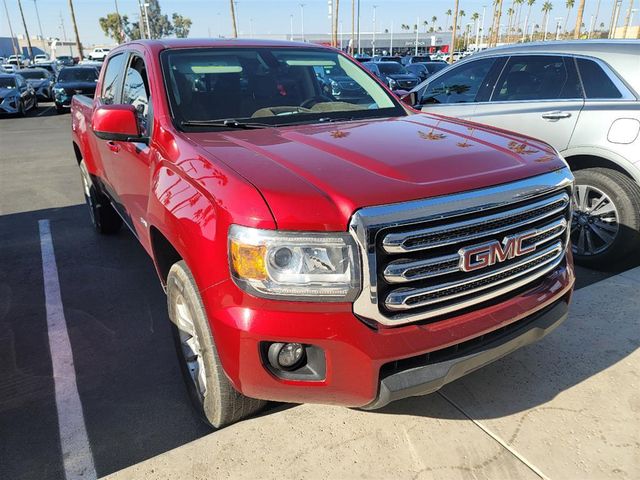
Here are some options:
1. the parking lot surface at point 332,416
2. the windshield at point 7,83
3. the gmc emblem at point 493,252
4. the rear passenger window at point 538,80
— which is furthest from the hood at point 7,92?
the gmc emblem at point 493,252

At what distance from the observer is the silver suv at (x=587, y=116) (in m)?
4.04

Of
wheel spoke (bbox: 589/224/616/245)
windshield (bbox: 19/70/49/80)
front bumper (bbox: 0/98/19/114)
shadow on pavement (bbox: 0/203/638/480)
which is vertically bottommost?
front bumper (bbox: 0/98/19/114)

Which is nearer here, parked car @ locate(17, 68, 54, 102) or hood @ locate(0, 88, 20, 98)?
hood @ locate(0, 88, 20, 98)

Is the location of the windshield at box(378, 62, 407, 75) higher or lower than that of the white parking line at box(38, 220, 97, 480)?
lower

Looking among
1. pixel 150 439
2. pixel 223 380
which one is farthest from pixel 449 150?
pixel 150 439

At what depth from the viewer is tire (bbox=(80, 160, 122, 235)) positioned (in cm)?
519

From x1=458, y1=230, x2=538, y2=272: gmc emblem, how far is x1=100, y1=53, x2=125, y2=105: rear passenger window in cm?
326

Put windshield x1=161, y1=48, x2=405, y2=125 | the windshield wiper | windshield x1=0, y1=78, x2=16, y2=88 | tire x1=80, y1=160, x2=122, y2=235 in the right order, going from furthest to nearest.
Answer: windshield x1=0, y1=78, x2=16, y2=88 < tire x1=80, y1=160, x2=122, y2=235 < windshield x1=161, y1=48, x2=405, y2=125 < the windshield wiper

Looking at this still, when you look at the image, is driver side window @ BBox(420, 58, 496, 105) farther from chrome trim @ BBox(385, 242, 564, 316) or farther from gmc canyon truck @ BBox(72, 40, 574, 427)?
chrome trim @ BBox(385, 242, 564, 316)

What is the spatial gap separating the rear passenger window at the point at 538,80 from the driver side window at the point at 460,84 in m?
0.25

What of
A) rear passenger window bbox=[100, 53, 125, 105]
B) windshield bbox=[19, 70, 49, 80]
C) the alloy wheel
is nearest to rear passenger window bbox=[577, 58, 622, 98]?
the alloy wheel

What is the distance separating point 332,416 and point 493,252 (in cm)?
120

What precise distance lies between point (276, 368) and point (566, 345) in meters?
2.11

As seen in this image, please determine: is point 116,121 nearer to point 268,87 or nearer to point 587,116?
point 268,87
